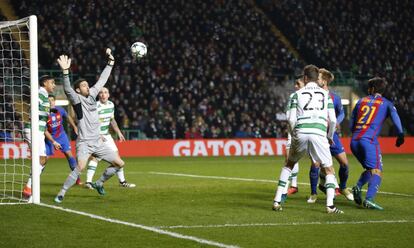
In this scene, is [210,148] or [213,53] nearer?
[210,148]

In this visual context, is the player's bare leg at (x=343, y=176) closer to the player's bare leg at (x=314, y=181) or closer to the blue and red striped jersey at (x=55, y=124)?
the player's bare leg at (x=314, y=181)

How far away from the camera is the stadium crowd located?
3569 centimetres

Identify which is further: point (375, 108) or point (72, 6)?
point (72, 6)

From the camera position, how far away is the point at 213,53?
39156mm

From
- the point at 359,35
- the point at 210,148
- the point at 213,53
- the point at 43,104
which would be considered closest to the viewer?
the point at 43,104

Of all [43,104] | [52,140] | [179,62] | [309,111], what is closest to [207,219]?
[309,111]

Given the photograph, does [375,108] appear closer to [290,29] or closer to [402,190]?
[402,190]

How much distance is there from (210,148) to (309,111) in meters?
23.5

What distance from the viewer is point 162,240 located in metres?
8.71

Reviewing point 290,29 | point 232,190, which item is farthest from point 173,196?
point 290,29

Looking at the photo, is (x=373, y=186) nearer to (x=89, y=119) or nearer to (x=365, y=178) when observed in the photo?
(x=365, y=178)

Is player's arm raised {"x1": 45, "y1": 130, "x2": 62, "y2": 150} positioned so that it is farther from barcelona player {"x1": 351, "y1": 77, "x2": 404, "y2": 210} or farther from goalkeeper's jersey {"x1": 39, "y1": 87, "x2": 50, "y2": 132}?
barcelona player {"x1": 351, "y1": 77, "x2": 404, "y2": 210}

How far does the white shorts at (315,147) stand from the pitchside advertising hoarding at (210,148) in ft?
73.8

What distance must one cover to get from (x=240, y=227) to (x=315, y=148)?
2211 mm
